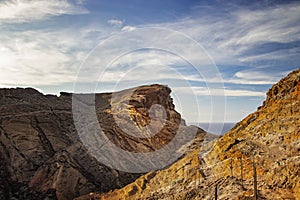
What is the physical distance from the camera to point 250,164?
16266mm

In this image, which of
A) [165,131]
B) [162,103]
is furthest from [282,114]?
[162,103]

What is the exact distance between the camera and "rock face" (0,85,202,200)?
1096 inches

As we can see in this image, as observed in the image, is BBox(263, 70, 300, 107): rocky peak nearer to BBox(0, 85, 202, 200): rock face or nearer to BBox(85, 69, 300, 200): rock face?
BBox(85, 69, 300, 200): rock face

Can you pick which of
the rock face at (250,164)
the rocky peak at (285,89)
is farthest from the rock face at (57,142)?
the rocky peak at (285,89)

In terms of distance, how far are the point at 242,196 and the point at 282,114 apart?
6201 mm

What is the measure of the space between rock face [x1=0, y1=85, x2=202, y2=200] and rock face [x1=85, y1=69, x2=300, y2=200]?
24.1ft

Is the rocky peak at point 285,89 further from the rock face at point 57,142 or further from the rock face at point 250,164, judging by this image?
the rock face at point 57,142

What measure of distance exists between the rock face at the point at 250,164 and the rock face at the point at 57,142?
7.35 meters

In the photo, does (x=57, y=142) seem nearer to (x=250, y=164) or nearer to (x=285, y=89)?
(x=250, y=164)

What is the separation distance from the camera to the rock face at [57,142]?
27844 mm

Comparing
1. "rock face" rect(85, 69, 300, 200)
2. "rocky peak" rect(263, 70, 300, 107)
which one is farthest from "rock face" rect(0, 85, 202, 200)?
"rocky peak" rect(263, 70, 300, 107)

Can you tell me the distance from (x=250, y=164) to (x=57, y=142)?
941 inches

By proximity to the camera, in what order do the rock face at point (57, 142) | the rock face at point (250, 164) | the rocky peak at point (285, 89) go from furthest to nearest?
the rock face at point (57, 142)
the rocky peak at point (285, 89)
the rock face at point (250, 164)

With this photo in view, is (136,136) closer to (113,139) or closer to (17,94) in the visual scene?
(113,139)
